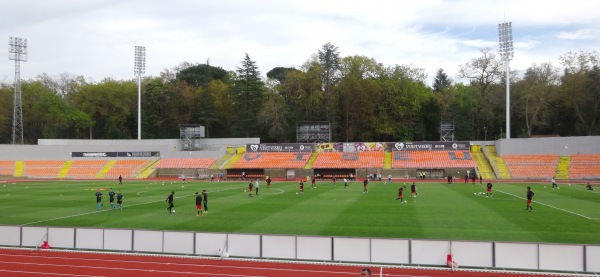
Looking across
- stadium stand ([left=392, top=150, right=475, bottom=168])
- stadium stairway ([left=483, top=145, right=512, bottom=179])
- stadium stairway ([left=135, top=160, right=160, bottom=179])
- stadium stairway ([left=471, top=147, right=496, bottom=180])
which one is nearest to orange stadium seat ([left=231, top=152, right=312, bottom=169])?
stadium stairway ([left=135, top=160, right=160, bottom=179])

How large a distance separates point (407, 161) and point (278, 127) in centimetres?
2794

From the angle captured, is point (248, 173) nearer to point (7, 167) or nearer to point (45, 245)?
point (7, 167)

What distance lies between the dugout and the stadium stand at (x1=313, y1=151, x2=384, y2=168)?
26.1 feet

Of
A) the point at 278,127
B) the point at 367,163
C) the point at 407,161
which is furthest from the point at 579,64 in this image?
the point at 278,127

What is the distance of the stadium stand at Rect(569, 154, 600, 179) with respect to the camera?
56.6 meters

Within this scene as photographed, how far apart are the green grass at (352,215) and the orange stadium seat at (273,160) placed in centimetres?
2866

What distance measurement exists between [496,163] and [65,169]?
65.5 meters

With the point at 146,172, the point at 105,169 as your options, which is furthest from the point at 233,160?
A: the point at 105,169

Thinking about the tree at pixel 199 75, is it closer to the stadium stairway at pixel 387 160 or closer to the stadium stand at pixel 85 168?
the stadium stand at pixel 85 168

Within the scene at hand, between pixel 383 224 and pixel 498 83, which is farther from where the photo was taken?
A: pixel 498 83

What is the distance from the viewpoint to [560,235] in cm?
2117

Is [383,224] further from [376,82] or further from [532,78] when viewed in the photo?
[532,78]

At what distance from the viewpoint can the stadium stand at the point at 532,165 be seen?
59375 mm

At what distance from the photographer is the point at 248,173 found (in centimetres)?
6806
